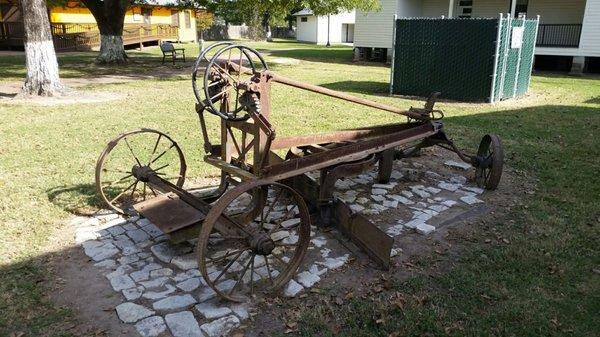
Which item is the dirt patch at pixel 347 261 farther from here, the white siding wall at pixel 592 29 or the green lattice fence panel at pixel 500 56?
the white siding wall at pixel 592 29

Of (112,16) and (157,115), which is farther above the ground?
(112,16)

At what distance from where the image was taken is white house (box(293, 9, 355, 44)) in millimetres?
49094

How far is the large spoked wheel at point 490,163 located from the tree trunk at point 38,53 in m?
10.9

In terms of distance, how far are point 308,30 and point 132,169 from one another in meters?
48.7

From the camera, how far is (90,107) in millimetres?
11617

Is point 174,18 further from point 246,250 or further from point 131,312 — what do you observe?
point 131,312

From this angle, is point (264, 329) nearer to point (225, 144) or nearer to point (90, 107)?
point (225, 144)

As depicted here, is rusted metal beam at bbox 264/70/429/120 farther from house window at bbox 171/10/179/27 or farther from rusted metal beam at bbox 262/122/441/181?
house window at bbox 171/10/179/27

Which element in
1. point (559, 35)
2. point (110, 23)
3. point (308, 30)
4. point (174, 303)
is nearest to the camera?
point (174, 303)

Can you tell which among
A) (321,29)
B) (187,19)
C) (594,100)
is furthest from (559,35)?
(187,19)

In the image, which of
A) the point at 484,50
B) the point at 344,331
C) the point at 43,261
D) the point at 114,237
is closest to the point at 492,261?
the point at 344,331

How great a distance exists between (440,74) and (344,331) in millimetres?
11253

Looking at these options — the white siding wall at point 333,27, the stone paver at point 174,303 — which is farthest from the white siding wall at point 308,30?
the stone paver at point 174,303

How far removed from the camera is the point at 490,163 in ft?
20.8
